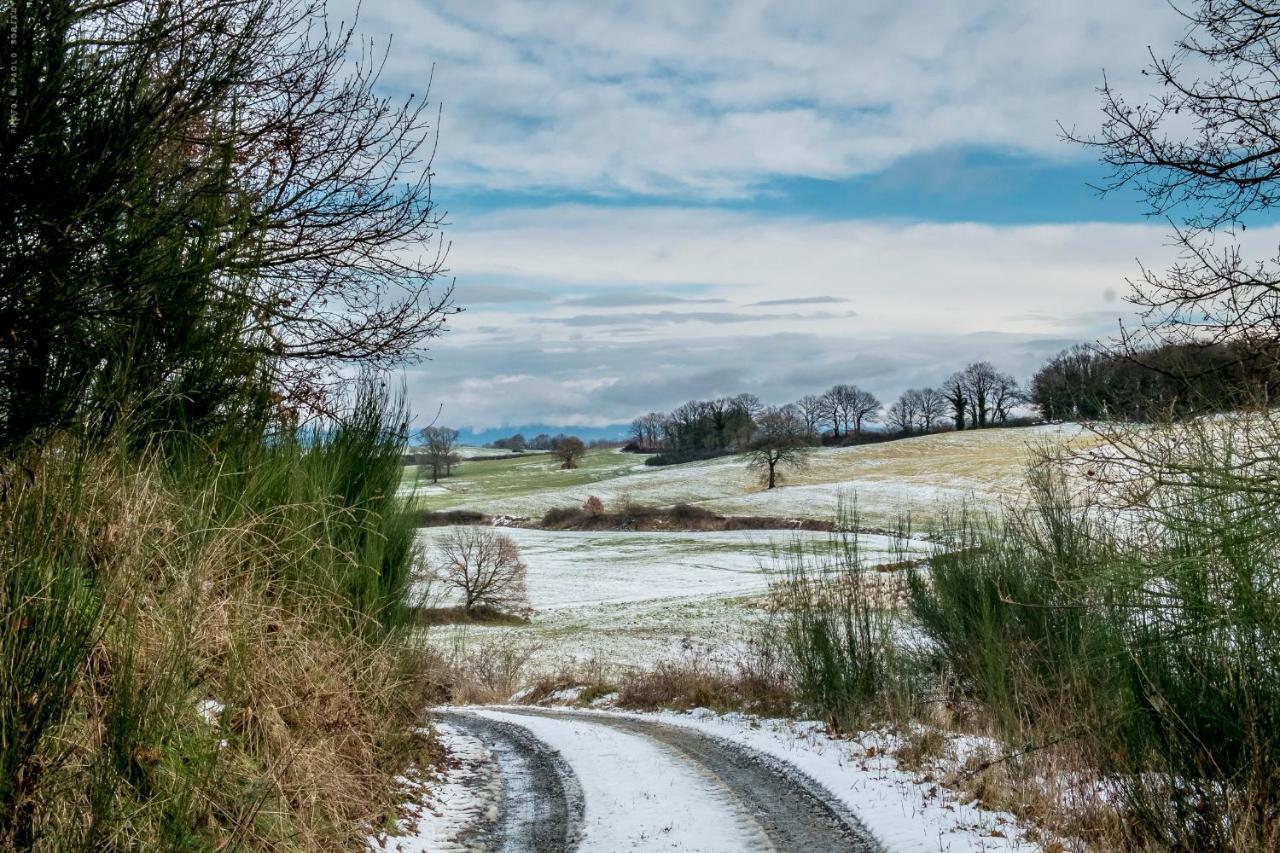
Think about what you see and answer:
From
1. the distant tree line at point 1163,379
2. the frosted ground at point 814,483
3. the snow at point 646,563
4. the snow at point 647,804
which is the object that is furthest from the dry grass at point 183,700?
the frosted ground at point 814,483

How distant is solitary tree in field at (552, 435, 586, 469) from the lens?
11831cm

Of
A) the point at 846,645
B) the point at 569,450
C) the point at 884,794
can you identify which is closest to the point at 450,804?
the point at 884,794

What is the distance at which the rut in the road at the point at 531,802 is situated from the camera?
26.1ft

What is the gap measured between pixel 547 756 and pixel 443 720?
4.61m

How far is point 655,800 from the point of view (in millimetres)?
9195

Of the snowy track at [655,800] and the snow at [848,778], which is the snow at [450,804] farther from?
the snow at [848,778]

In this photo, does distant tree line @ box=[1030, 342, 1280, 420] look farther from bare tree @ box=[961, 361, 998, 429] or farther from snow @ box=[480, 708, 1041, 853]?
bare tree @ box=[961, 361, 998, 429]

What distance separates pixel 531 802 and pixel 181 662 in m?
5.31

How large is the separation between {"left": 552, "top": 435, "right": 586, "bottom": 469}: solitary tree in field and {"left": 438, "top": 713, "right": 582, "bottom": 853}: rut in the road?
4123 inches

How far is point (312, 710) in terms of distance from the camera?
22.6 ft

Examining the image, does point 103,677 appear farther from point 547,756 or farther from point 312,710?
point 547,756

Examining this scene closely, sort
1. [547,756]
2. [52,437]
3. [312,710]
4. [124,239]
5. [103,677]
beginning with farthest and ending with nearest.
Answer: [547,756] → [312,710] → [124,239] → [52,437] → [103,677]

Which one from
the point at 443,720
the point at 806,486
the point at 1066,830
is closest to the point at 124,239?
the point at 1066,830

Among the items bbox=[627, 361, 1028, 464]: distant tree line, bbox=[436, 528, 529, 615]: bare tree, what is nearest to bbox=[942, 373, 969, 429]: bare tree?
bbox=[627, 361, 1028, 464]: distant tree line
